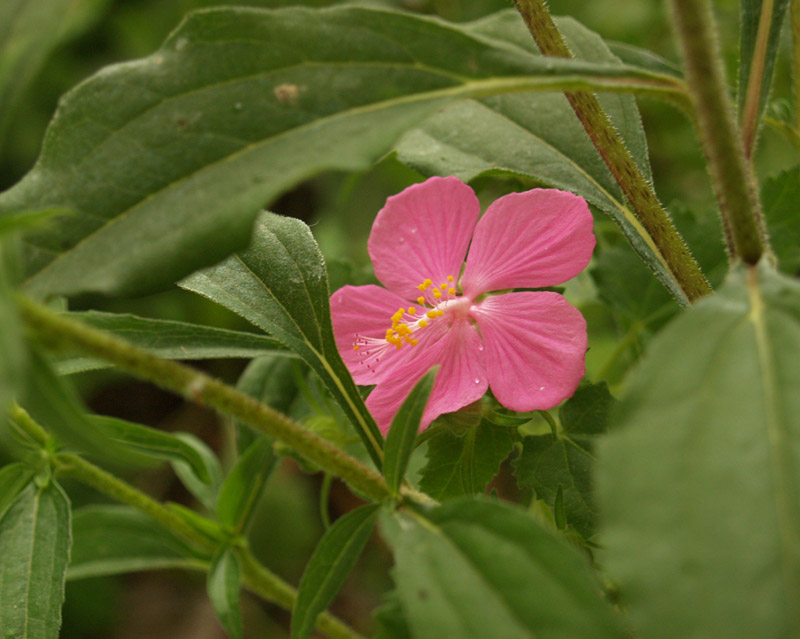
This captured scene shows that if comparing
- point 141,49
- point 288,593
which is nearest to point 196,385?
point 288,593

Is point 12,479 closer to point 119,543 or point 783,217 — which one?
point 119,543

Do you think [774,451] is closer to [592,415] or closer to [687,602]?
[687,602]

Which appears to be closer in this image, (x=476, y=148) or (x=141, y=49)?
(x=476, y=148)

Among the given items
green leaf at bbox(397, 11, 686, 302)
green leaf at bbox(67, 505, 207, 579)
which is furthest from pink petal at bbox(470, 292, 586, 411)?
green leaf at bbox(67, 505, 207, 579)

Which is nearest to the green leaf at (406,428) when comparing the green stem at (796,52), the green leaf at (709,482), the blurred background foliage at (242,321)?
the green leaf at (709,482)

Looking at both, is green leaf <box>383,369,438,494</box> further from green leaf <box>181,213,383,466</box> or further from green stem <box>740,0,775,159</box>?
green stem <box>740,0,775,159</box>

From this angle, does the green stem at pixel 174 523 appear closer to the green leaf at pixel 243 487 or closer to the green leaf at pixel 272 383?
the green leaf at pixel 243 487

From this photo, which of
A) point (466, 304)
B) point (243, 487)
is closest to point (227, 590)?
point (243, 487)
